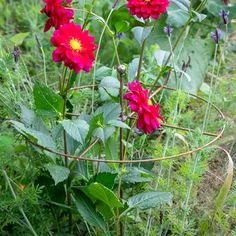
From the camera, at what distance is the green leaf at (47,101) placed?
125 centimetres

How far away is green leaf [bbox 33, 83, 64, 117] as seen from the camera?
125 centimetres

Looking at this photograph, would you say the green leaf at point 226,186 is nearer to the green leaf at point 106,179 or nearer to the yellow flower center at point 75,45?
the green leaf at point 106,179

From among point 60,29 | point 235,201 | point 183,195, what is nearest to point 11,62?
point 60,29

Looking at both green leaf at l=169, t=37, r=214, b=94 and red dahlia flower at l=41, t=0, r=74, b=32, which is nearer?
red dahlia flower at l=41, t=0, r=74, b=32

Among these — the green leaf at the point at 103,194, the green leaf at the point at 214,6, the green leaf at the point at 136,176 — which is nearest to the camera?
the green leaf at the point at 103,194

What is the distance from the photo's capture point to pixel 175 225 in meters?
1.36

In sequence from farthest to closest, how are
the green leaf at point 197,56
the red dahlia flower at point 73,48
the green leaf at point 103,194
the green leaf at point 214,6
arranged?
the green leaf at point 214,6 < the green leaf at point 197,56 < the green leaf at point 103,194 < the red dahlia flower at point 73,48

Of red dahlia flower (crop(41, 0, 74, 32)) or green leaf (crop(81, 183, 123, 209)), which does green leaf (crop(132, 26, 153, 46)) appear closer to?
red dahlia flower (crop(41, 0, 74, 32))

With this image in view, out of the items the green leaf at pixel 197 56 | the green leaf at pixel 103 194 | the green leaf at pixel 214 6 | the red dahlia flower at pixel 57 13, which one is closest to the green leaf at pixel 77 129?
the green leaf at pixel 103 194

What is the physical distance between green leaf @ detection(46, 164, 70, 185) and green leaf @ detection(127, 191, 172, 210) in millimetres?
175

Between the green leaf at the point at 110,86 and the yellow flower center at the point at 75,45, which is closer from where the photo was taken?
the yellow flower center at the point at 75,45

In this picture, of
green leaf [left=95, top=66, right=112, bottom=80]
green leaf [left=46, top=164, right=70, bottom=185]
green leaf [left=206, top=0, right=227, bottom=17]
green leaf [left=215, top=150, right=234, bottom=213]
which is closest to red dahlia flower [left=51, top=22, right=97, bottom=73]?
green leaf [left=46, top=164, right=70, bottom=185]

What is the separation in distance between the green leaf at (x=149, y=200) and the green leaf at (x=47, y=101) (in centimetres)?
27

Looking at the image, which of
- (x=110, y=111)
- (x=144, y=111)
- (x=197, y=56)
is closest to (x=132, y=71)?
(x=110, y=111)
